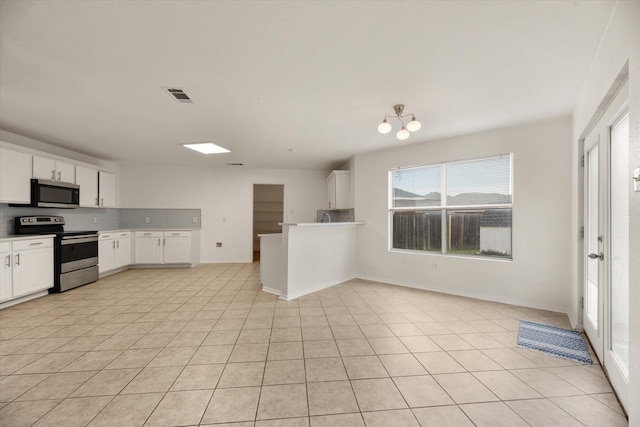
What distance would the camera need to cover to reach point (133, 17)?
5.24 feet

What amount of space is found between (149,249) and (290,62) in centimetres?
557

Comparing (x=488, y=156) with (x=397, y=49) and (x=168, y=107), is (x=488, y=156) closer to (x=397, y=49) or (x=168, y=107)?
(x=397, y=49)

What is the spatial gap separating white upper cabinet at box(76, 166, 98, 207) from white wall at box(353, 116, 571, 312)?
5.98m

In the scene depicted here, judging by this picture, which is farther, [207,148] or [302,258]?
[207,148]

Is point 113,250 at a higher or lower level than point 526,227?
lower

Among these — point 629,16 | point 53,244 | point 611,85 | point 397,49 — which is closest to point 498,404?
point 611,85

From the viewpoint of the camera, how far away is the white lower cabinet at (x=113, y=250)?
4.96 metres

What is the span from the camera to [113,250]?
5.26m

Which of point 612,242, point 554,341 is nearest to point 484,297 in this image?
point 554,341

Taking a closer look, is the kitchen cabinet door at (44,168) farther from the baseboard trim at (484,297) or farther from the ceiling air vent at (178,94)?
the baseboard trim at (484,297)

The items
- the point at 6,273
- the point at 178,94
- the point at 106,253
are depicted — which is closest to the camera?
the point at 178,94

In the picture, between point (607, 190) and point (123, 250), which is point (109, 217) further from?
point (607, 190)

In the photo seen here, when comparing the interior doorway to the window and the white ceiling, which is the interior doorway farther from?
the white ceiling

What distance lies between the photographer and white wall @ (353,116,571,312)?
126 inches
